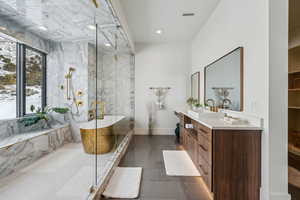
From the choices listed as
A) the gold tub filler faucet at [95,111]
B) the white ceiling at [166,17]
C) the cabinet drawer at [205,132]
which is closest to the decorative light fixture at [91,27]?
the white ceiling at [166,17]

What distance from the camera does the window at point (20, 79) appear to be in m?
2.19

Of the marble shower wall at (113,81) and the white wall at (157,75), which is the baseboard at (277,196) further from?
the white wall at (157,75)

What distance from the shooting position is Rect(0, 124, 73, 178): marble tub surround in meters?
2.11

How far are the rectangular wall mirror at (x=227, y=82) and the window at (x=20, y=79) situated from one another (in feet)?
10.8

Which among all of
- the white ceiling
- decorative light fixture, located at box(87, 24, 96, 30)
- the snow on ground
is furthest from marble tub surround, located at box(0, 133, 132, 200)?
the white ceiling

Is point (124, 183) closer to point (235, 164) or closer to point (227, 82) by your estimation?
point (235, 164)

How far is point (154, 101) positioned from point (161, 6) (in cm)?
285

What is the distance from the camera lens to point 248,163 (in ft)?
5.75

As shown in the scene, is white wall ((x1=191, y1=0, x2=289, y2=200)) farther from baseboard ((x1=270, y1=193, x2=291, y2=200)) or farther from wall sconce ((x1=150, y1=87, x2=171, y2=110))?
wall sconce ((x1=150, y1=87, x2=171, y2=110))

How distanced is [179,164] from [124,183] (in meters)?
1.14

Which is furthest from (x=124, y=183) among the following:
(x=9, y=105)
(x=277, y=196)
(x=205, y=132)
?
(x=9, y=105)

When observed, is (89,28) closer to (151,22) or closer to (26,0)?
(26,0)

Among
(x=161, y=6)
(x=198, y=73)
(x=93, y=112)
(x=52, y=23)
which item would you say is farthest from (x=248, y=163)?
(x=52, y=23)

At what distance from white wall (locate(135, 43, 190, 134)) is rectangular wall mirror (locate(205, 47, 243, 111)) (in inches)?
69.7
